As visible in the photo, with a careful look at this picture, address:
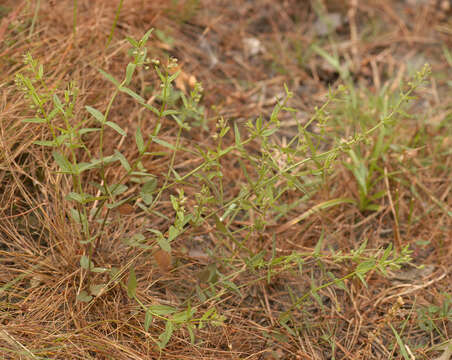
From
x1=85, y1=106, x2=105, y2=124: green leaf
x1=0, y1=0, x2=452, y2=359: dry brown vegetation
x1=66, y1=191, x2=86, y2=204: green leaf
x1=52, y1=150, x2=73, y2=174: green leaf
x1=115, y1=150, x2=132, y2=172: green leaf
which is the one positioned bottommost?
x1=0, y1=0, x2=452, y2=359: dry brown vegetation

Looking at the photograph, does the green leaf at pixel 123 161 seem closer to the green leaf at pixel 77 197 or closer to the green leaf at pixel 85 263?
the green leaf at pixel 77 197

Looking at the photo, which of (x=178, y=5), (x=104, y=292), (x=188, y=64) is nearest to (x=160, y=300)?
(x=104, y=292)

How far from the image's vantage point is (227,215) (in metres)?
2.32

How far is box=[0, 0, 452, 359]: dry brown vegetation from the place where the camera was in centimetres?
185

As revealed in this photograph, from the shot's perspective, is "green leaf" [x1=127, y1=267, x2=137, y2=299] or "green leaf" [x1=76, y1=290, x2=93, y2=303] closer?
"green leaf" [x1=127, y1=267, x2=137, y2=299]

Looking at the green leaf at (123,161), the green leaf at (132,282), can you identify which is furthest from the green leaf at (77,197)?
the green leaf at (132,282)

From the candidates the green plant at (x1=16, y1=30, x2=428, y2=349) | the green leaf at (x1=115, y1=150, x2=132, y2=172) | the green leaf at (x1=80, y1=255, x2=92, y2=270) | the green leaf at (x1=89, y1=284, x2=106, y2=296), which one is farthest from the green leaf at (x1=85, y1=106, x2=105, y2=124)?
the green leaf at (x1=89, y1=284, x2=106, y2=296)

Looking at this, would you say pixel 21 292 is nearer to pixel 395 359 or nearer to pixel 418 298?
pixel 395 359

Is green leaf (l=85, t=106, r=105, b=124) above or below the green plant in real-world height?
above

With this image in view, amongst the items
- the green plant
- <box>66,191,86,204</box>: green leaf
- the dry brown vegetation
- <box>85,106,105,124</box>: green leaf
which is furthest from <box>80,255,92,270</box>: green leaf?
<box>85,106,105,124</box>: green leaf

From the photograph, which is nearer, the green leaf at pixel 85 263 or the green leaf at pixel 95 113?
the green leaf at pixel 95 113

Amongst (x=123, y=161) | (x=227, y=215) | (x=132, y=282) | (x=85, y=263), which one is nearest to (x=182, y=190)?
(x=123, y=161)

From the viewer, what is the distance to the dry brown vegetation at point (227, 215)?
185 centimetres

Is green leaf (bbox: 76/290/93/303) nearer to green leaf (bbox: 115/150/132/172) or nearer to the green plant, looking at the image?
the green plant
